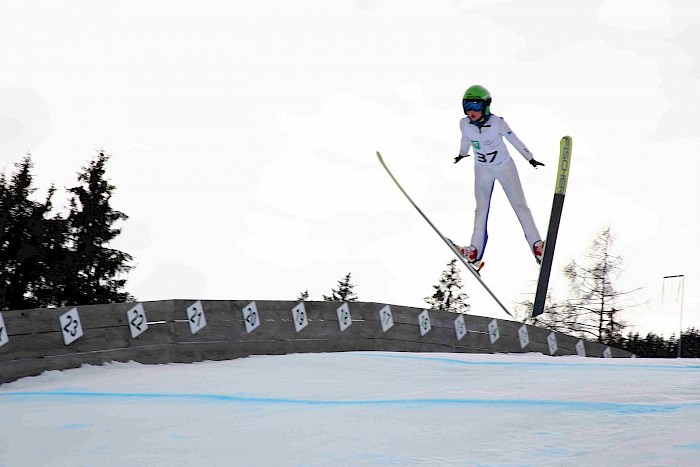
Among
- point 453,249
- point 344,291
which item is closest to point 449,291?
point 344,291

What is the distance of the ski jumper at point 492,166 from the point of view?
8.73 m

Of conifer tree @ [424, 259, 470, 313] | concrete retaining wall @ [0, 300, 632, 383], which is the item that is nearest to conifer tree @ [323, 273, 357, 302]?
conifer tree @ [424, 259, 470, 313]

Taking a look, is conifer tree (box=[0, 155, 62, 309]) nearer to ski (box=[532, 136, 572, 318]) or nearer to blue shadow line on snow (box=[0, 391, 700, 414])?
ski (box=[532, 136, 572, 318])

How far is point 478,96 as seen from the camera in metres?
8.58

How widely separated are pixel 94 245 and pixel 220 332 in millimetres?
16019

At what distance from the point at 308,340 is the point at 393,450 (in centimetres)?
518

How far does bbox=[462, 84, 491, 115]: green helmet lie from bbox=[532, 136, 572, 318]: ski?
0.98 metres

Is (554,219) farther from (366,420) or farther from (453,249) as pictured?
(366,420)

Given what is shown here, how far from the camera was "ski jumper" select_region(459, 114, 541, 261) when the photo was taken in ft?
28.6

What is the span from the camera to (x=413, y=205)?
9.69 meters

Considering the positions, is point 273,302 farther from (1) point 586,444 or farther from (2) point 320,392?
(1) point 586,444

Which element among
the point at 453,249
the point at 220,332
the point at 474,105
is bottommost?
the point at 220,332

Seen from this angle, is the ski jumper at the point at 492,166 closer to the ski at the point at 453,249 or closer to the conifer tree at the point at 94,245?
the ski at the point at 453,249

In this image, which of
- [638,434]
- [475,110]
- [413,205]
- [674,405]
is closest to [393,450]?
[638,434]
